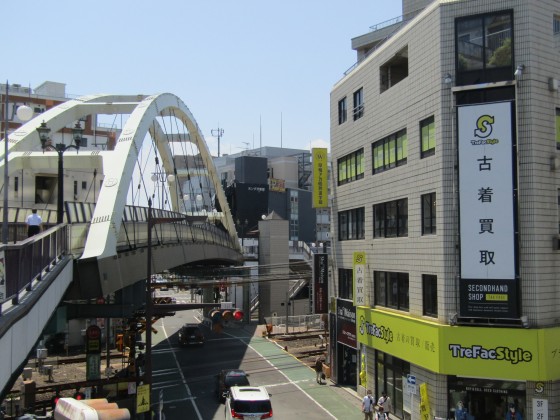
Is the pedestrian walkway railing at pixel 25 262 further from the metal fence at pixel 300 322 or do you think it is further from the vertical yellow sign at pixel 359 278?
the metal fence at pixel 300 322

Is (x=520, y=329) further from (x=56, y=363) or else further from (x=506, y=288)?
(x=56, y=363)

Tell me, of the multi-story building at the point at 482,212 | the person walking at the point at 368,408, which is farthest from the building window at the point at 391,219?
the person walking at the point at 368,408

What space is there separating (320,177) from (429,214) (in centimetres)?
1335

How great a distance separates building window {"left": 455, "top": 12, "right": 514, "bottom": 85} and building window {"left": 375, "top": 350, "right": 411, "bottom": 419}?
11.3 meters

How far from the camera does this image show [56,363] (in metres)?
38.6

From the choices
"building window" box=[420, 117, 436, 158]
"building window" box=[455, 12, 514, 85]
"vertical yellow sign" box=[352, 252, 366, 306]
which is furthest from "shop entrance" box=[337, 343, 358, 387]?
"building window" box=[455, 12, 514, 85]

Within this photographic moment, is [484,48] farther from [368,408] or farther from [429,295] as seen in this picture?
[368,408]

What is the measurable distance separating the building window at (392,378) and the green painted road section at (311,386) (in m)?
1.52

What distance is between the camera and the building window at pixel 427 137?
21688 mm

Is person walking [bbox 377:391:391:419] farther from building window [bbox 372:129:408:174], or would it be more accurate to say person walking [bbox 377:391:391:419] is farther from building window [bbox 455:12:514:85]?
building window [bbox 455:12:514:85]

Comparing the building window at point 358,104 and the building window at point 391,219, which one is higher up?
the building window at point 358,104

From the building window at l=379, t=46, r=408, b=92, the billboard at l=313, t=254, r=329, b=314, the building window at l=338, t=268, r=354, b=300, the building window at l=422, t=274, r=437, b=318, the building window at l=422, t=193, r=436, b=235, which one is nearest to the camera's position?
the building window at l=422, t=274, r=437, b=318

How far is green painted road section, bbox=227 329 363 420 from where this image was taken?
86.3 ft

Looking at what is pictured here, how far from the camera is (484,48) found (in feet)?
66.7
